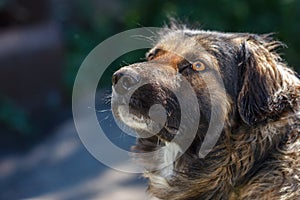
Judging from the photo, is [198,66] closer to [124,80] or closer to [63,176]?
[124,80]

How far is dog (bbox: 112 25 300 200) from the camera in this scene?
422cm

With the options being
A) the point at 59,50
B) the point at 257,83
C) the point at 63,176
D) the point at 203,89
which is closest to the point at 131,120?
the point at 203,89

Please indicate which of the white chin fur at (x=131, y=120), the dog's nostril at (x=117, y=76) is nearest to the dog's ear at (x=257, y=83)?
the white chin fur at (x=131, y=120)

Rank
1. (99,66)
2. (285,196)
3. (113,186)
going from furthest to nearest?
(99,66), (113,186), (285,196)

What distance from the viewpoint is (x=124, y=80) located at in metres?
4.12

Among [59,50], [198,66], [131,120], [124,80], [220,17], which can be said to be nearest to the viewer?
[124,80]

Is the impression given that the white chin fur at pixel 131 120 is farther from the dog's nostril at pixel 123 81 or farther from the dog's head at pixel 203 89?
the dog's nostril at pixel 123 81

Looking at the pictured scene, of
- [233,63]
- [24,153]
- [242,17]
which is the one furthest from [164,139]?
[242,17]

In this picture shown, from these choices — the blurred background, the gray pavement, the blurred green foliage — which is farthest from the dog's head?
the blurred green foliage

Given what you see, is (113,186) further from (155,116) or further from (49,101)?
(155,116)

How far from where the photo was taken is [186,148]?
14.3ft

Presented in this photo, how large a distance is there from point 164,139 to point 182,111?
0.21 metres

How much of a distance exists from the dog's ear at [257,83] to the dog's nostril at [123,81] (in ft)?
1.95

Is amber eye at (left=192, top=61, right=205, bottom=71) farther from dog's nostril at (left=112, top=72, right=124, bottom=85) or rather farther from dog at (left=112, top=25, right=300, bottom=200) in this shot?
dog's nostril at (left=112, top=72, right=124, bottom=85)
